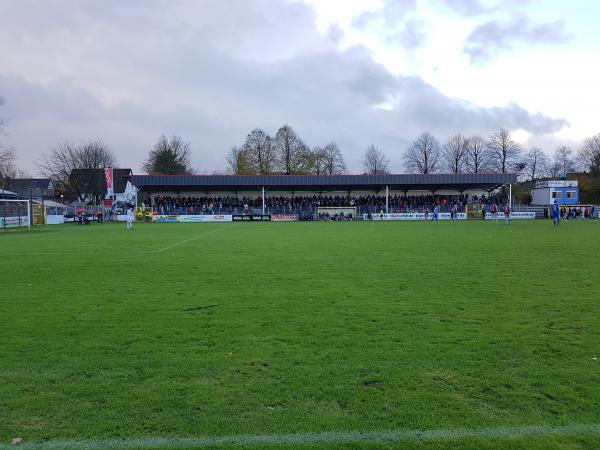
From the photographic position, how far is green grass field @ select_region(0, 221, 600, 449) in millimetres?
3639

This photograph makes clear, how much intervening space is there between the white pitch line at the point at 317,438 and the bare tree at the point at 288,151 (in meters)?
75.6

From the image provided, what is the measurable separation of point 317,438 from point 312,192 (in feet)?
202

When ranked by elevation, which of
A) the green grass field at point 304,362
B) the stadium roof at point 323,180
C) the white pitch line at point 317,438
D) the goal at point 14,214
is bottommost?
the white pitch line at point 317,438

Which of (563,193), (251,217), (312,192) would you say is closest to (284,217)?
(251,217)

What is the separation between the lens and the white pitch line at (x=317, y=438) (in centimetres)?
343

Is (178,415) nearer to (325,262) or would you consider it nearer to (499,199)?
→ (325,262)

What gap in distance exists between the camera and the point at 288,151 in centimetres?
7875

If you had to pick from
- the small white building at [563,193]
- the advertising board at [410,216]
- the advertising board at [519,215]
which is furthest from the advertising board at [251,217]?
the small white building at [563,193]

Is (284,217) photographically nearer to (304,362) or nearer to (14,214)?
(14,214)

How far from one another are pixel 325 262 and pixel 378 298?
549 centimetres

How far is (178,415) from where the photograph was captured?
12.8ft

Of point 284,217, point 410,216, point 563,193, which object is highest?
point 563,193

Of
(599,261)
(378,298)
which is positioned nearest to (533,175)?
(599,261)

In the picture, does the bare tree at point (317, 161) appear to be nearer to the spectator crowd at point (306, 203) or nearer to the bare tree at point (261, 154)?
the bare tree at point (261, 154)
